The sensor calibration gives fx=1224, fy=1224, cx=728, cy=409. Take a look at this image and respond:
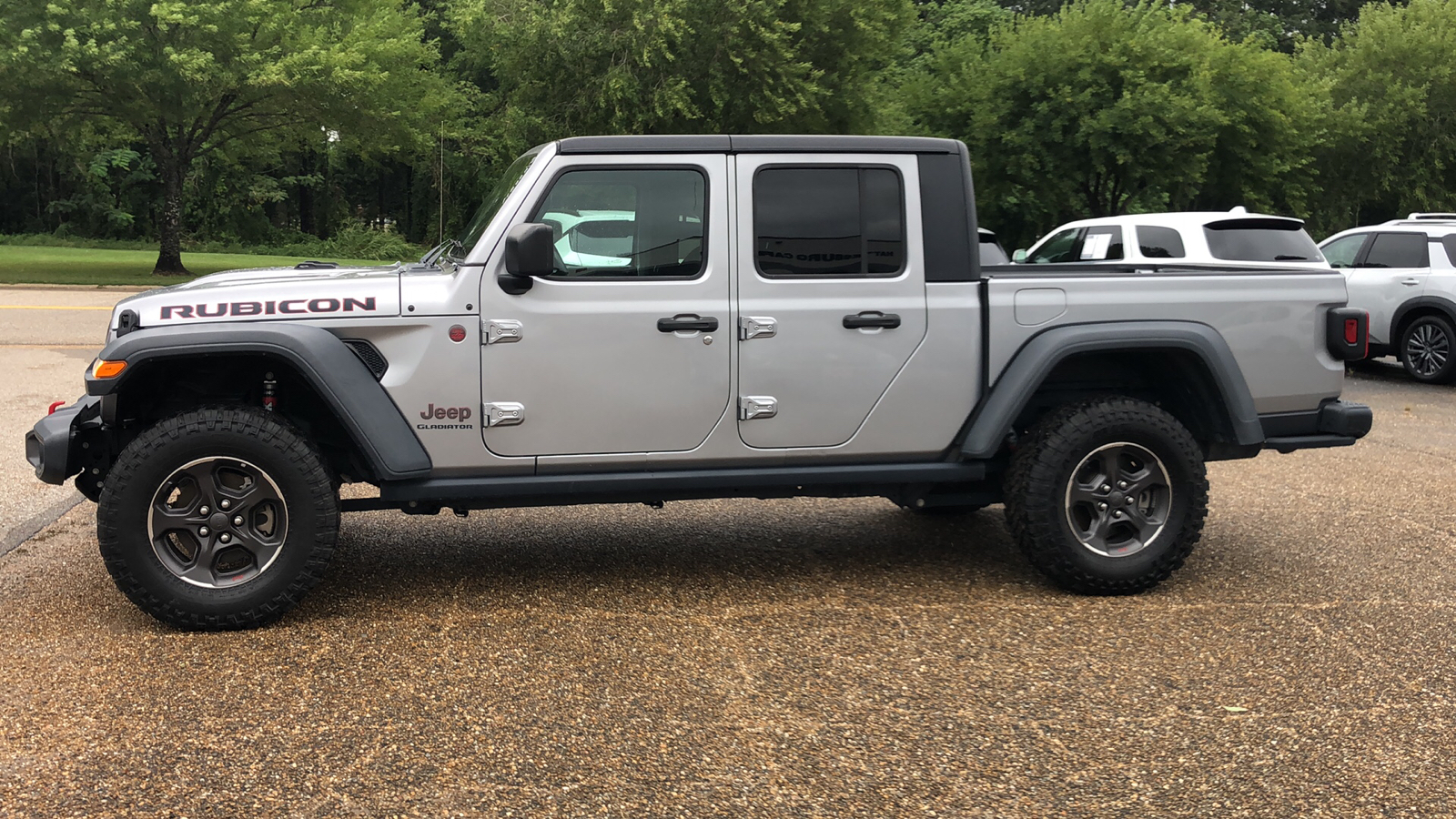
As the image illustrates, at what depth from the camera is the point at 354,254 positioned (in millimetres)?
45594

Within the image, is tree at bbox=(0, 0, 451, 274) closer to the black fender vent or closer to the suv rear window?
the suv rear window

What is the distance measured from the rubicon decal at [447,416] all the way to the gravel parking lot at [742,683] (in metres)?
0.77

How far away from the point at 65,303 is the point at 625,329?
61.6 ft

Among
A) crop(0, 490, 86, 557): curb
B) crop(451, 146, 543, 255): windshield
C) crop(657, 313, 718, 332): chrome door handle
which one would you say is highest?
crop(451, 146, 543, 255): windshield

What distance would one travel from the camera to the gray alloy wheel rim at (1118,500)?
5191 millimetres

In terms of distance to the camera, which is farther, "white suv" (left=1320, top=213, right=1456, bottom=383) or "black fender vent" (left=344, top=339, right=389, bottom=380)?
"white suv" (left=1320, top=213, right=1456, bottom=383)

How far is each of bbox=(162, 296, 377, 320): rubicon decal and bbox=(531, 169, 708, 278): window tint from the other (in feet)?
2.60

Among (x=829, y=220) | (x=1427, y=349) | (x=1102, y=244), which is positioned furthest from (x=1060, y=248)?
(x=829, y=220)

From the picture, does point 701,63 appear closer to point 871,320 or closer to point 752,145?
point 752,145

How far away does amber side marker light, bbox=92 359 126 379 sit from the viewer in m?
4.50

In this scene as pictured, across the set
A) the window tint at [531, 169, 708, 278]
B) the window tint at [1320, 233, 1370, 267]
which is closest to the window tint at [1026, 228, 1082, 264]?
the window tint at [1320, 233, 1370, 267]

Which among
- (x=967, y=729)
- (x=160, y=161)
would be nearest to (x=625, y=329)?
(x=967, y=729)

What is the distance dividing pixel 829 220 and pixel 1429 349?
1101 cm

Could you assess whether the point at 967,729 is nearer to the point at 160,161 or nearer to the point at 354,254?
the point at 160,161
